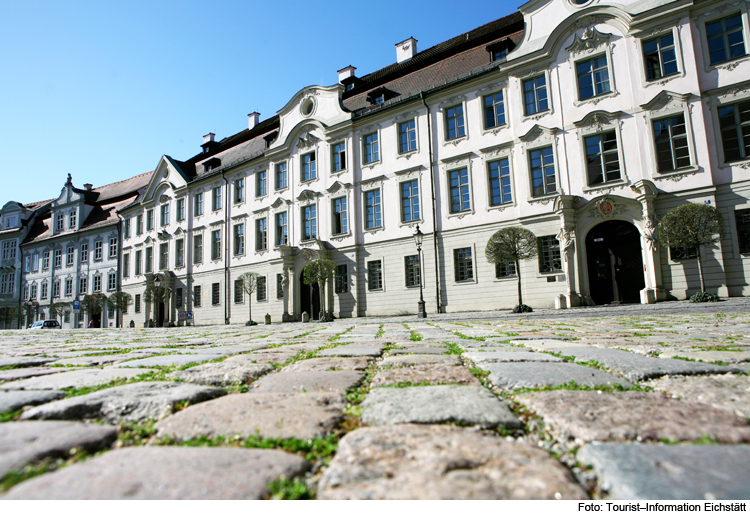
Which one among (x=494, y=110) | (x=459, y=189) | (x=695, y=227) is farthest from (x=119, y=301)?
(x=695, y=227)

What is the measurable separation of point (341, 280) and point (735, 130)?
1807 centimetres

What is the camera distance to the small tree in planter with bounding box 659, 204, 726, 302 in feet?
45.9

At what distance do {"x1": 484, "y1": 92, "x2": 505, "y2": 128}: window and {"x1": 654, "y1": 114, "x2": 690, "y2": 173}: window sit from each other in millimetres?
6209

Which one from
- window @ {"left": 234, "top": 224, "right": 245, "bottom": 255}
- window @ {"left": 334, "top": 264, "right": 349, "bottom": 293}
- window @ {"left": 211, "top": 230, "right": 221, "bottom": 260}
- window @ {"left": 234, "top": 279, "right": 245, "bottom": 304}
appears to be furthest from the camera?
window @ {"left": 211, "top": 230, "right": 221, "bottom": 260}

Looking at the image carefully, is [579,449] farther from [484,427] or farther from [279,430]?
[279,430]

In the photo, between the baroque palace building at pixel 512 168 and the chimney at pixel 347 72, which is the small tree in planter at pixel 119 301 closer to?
the baroque palace building at pixel 512 168

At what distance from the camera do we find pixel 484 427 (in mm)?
1557

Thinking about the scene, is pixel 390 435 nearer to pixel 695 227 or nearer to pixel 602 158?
pixel 695 227

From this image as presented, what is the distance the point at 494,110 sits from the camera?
20.4 m

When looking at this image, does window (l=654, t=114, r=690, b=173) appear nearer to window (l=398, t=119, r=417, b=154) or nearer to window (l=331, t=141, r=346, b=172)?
window (l=398, t=119, r=417, b=154)

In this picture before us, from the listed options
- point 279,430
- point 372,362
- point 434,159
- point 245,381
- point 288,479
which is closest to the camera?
point 288,479

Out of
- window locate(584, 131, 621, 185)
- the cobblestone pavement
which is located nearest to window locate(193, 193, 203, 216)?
window locate(584, 131, 621, 185)

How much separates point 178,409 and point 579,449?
159 cm

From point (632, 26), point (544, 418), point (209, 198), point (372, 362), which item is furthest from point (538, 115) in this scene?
point (209, 198)
